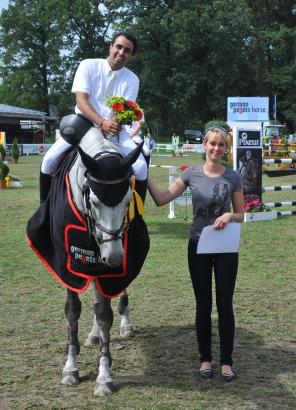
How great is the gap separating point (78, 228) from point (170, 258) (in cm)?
478

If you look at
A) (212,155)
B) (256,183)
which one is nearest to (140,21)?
(256,183)

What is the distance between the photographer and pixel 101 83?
501 centimetres

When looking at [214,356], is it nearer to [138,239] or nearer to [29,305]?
[138,239]

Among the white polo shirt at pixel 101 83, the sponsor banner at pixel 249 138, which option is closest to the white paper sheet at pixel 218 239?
the white polo shirt at pixel 101 83

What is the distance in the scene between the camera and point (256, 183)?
41.7ft

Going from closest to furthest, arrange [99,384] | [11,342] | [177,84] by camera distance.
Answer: [99,384]
[11,342]
[177,84]

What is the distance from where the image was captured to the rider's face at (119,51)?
16.3 feet

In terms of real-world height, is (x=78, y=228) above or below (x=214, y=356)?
above

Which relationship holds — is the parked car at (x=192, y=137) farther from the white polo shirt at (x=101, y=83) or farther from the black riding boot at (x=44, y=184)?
the black riding boot at (x=44, y=184)

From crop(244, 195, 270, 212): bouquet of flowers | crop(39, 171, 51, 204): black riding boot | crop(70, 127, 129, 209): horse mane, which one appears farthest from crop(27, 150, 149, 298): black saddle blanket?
crop(244, 195, 270, 212): bouquet of flowers

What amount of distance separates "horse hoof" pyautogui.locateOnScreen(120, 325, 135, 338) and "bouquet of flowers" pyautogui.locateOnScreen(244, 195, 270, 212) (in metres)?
7.31

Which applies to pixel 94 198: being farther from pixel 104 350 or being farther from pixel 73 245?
pixel 104 350

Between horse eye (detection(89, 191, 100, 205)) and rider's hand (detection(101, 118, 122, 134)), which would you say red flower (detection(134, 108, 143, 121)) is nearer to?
rider's hand (detection(101, 118, 122, 134))

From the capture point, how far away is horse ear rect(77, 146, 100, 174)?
3785 mm
